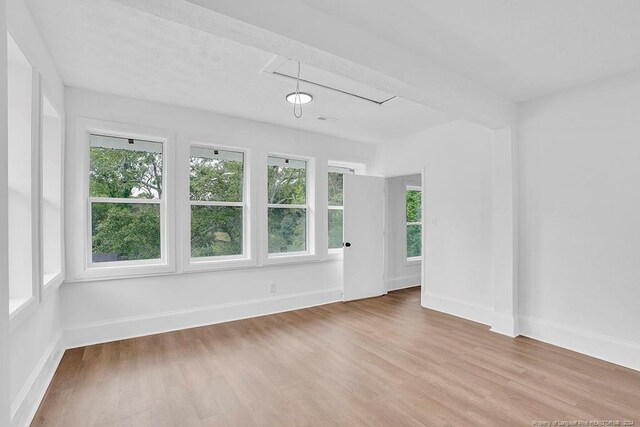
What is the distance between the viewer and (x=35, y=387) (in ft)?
7.32

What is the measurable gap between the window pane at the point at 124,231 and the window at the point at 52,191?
0.42m

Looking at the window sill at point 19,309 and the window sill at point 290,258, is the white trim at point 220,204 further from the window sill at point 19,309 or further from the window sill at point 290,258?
the window sill at point 19,309

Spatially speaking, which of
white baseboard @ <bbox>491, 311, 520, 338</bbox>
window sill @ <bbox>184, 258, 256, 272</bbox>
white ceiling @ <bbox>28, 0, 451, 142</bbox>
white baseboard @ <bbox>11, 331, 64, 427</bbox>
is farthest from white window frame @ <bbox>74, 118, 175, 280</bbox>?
white baseboard @ <bbox>491, 311, 520, 338</bbox>

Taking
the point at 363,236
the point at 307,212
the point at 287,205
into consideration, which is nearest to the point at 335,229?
the point at 363,236

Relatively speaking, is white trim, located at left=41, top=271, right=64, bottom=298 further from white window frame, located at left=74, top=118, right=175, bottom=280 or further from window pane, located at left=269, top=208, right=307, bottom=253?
window pane, located at left=269, top=208, right=307, bottom=253

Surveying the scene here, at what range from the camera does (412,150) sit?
4938 millimetres

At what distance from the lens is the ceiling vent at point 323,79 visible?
107 inches

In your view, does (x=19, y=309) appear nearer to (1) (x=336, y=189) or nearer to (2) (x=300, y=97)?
(2) (x=300, y=97)

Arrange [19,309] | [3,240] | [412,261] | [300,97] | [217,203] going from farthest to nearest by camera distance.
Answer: [412,261], [217,203], [300,97], [19,309], [3,240]

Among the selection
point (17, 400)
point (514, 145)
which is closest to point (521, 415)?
point (514, 145)

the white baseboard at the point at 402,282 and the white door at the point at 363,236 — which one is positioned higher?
the white door at the point at 363,236

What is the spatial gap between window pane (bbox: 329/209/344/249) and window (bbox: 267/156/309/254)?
0.52m

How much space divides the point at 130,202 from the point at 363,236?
332cm

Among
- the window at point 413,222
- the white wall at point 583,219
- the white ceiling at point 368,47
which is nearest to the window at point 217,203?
the white ceiling at point 368,47
